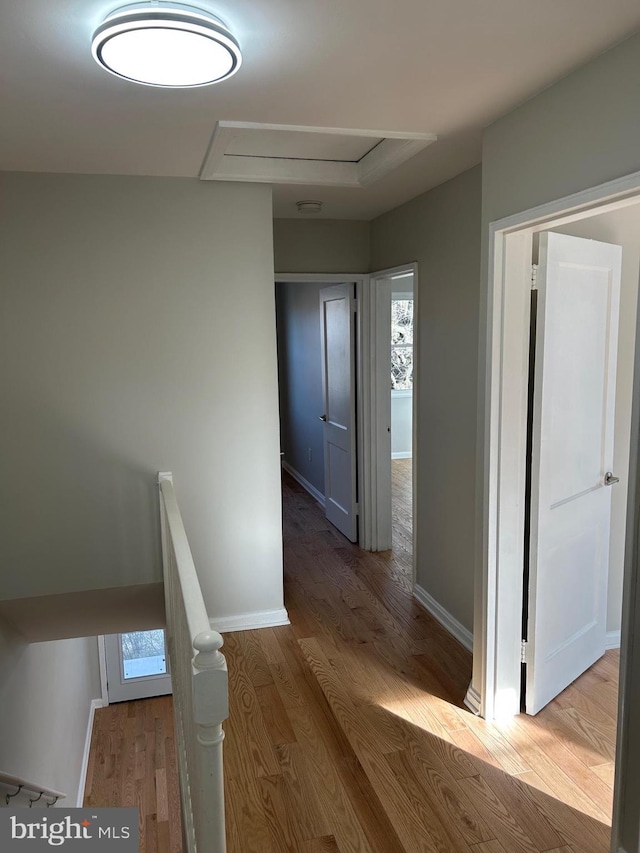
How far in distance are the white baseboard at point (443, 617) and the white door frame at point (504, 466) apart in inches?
20.5

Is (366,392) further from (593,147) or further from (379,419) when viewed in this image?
(593,147)

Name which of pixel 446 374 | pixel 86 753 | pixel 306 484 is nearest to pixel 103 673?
pixel 86 753

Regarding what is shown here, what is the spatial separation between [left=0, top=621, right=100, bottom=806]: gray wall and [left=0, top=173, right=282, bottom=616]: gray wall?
61 centimetres

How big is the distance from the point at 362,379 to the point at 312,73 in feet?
9.38

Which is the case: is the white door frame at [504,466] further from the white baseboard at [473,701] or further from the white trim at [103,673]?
the white trim at [103,673]

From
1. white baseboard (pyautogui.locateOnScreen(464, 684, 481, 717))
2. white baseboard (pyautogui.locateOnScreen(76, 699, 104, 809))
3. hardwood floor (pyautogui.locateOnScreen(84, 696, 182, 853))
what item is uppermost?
white baseboard (pyautogui.locateOnScreen(464, 684, 481, 717))

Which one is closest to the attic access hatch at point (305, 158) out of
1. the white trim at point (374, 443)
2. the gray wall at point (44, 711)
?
the white trim at point (374, 443)

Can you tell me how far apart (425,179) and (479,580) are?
2.02 m

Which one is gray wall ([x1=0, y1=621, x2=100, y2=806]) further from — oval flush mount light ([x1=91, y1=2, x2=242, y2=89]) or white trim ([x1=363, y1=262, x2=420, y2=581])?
oval flush mount light ([x1=91, y1=2, x2=242, y2=89])

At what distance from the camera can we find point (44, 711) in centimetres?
389

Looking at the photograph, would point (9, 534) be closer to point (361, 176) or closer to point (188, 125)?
point (188, 125)

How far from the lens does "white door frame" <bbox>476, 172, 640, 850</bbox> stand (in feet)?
8.13

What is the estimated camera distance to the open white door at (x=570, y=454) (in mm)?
2609

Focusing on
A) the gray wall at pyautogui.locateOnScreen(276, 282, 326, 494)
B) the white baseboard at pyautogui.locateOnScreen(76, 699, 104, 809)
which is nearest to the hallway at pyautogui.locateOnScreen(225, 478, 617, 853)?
the white baseboard at pyautogui.locateOnScreen(76, 699, 104, 809)
